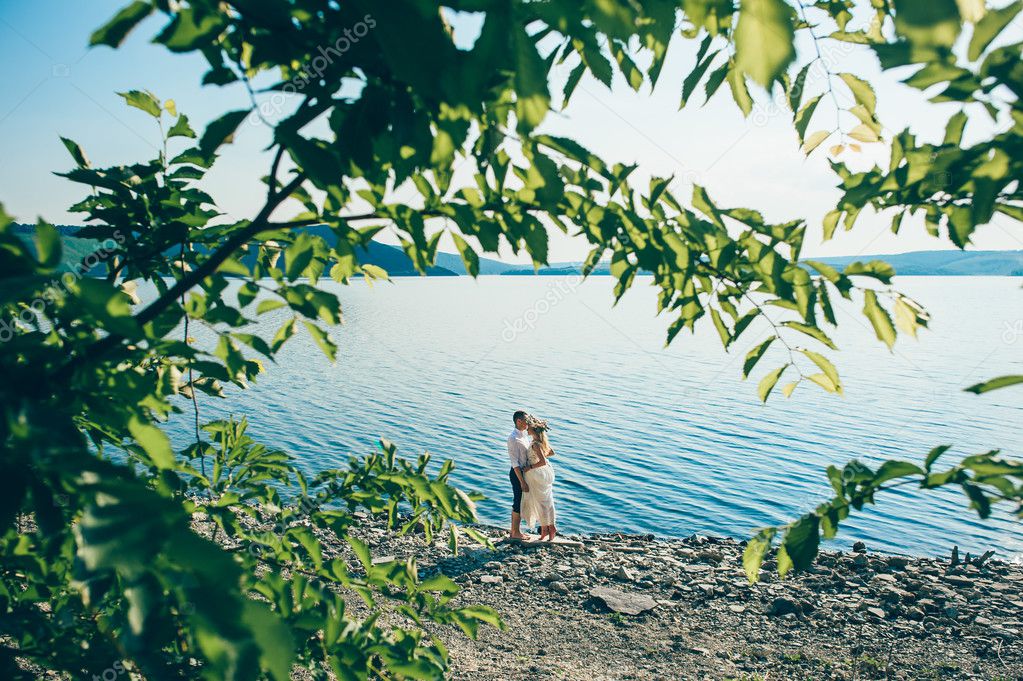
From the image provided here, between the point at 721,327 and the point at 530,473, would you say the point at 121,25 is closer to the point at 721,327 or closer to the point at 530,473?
the point at 721,327

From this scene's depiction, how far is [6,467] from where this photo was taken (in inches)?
41.5

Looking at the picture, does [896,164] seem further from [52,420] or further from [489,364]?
[489,364]

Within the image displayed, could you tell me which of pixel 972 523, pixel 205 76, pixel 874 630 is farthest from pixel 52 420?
pixel 972 523

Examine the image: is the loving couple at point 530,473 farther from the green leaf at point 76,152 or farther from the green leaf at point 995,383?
the green leaf at point 995,383

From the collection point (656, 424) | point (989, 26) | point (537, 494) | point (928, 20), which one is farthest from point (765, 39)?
point (656, 424)

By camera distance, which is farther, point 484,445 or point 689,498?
point 484,445

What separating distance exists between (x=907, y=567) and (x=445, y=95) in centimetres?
1416

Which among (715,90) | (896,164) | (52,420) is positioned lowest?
(52,420)

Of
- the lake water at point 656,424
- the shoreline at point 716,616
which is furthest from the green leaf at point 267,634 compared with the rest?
the shoreline at point 716,616

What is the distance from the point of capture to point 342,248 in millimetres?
1999

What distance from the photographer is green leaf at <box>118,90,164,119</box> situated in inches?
103

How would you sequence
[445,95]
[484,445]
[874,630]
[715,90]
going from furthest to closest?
[484,445] < [874,630] < [715,90] < [445,95]

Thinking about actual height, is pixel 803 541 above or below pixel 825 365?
below

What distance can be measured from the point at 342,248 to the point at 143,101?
1.32 meters
